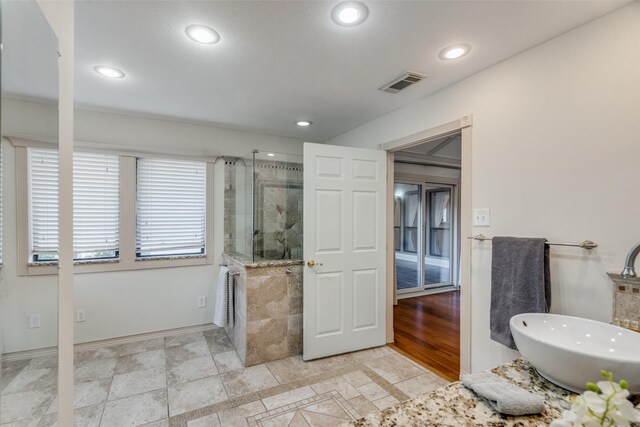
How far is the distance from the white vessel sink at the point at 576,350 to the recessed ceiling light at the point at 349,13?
1.61 m

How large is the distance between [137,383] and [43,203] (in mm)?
2056

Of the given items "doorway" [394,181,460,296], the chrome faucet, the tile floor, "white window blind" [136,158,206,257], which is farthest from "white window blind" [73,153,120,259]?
"doorway" [394,181,460,296]

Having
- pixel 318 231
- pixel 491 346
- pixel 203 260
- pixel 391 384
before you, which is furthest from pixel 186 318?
pixel 491 346

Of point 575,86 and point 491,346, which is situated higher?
point 575,86

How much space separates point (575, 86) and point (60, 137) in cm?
244

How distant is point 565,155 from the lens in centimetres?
166

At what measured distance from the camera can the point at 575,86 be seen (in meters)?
1.62

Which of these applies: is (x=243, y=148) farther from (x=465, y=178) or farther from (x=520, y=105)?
(x=520, y=105)

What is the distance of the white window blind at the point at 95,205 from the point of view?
2.87m

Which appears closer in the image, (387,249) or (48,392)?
(48,392)

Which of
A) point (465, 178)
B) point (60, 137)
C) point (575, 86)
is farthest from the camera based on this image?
point (465, 178)

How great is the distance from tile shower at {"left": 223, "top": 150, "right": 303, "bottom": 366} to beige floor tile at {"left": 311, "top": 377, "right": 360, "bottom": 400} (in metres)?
0.57

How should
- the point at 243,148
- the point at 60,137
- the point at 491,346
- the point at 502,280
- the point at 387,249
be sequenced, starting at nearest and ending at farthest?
the point at 60,137
the point at 502,280
the point at 491,346
the point at 387,249
the point at 243,148

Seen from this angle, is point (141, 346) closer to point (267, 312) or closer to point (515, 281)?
point (267, 312)
